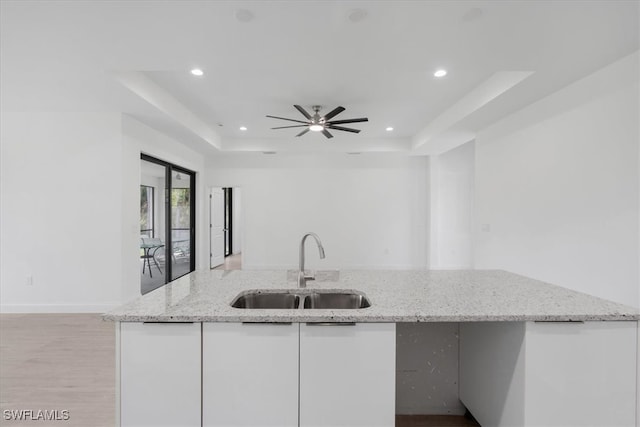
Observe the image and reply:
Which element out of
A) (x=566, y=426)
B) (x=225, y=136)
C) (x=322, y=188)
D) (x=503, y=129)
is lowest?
(x=566, y=426)

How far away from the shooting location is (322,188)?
646 centimetres

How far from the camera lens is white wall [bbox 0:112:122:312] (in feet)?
12.0

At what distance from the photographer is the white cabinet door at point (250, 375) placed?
1.23 metres

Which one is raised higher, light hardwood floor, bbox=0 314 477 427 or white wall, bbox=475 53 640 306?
white wall, bbox=475 53 640 306

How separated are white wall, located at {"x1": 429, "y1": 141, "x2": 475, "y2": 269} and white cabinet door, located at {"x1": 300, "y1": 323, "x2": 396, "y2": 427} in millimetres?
5457

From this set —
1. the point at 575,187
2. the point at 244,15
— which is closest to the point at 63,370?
the point at 244,15

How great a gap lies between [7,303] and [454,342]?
16.7 ft

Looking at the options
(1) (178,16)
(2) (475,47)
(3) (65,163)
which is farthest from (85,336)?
(2) (475,47)

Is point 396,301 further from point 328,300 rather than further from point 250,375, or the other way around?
point 250,375

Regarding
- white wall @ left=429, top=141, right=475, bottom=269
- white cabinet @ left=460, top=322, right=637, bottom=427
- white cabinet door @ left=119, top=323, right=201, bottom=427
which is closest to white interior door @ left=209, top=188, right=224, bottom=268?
white wall @ left=429, top=141, right=475, bottom=269

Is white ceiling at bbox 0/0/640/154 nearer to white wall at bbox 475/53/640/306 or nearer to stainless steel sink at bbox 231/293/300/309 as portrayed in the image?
white wall at bbox 475/53/640/306

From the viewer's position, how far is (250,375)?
4.07 feet

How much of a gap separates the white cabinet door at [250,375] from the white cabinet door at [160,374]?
0.05 m

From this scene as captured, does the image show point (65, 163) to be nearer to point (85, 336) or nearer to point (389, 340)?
point (85, 336)
